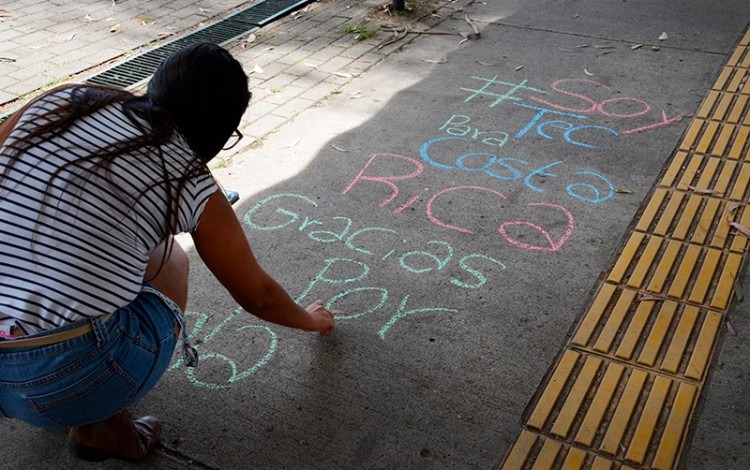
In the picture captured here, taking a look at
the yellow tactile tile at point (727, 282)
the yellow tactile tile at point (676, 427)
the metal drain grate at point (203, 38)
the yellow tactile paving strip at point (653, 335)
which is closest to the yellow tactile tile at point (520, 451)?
the yellow tactile paving strip at point (653, 335)

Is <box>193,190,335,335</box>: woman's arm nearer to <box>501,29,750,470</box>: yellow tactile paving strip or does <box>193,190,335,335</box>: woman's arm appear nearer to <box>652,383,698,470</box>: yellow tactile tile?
<box>501,29,750,470</box>: yellow tactile paving strip

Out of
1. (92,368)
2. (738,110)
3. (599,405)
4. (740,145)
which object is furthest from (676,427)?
(738,110)

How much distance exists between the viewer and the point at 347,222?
3.37 meters

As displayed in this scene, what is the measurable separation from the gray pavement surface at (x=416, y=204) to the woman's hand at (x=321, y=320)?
3.4 inches

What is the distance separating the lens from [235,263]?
2.04 metres

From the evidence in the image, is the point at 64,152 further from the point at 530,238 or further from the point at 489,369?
the point at 530,238

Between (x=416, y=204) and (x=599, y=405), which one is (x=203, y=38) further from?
(x=599, y=405)

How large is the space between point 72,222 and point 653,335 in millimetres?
1959

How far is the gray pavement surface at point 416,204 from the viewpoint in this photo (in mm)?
2371

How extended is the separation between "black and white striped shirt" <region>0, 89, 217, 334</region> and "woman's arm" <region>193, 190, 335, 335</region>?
0.42 feet

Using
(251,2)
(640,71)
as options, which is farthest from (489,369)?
(251,2)

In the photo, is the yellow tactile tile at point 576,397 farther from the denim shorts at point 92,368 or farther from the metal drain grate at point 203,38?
the metal drain grate at point 203,38

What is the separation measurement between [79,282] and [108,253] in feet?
0.31

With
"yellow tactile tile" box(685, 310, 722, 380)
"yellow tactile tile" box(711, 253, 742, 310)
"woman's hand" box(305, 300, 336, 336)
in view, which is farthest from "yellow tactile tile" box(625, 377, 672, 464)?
"woman's hand" box(305, 300, 336, 336)
